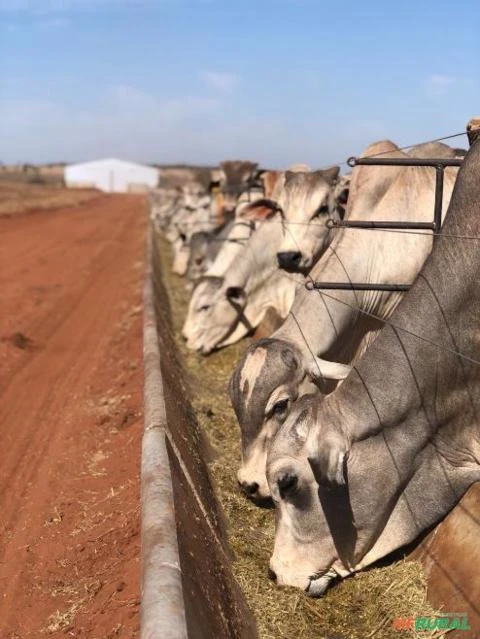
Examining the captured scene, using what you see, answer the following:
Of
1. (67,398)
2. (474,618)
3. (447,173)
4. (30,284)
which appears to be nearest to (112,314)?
(30,284)

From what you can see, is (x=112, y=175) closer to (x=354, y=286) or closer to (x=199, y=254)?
(x=199, y=254)

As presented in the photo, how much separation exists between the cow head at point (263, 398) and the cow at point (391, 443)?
4.45 ft

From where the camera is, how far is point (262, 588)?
5.05 metres

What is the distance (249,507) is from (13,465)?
2231 mm

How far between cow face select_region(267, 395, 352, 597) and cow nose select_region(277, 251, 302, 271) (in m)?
3.58

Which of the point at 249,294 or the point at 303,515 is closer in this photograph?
the point at 303,515

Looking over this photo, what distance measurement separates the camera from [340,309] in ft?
23.0

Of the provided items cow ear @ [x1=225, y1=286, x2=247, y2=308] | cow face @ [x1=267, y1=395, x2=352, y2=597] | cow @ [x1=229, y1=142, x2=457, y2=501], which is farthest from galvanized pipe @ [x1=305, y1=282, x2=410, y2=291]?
cow ear @ [x1=225, y1=286, x2=247, y2=308]

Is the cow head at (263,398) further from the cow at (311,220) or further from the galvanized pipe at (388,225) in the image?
the cow at (311,220)

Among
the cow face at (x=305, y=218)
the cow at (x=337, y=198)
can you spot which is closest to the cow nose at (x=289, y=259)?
the cow face at (x=305, y=218)

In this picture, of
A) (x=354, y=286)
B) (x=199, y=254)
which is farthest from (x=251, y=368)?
(x=199, y=254)

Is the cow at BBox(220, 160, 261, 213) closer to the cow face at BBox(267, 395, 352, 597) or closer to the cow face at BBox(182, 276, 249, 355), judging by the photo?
the cow face at BBox(182, 276, 249, 355)

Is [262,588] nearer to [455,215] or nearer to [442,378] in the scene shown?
[442,378]

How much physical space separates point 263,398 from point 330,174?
133 inches
